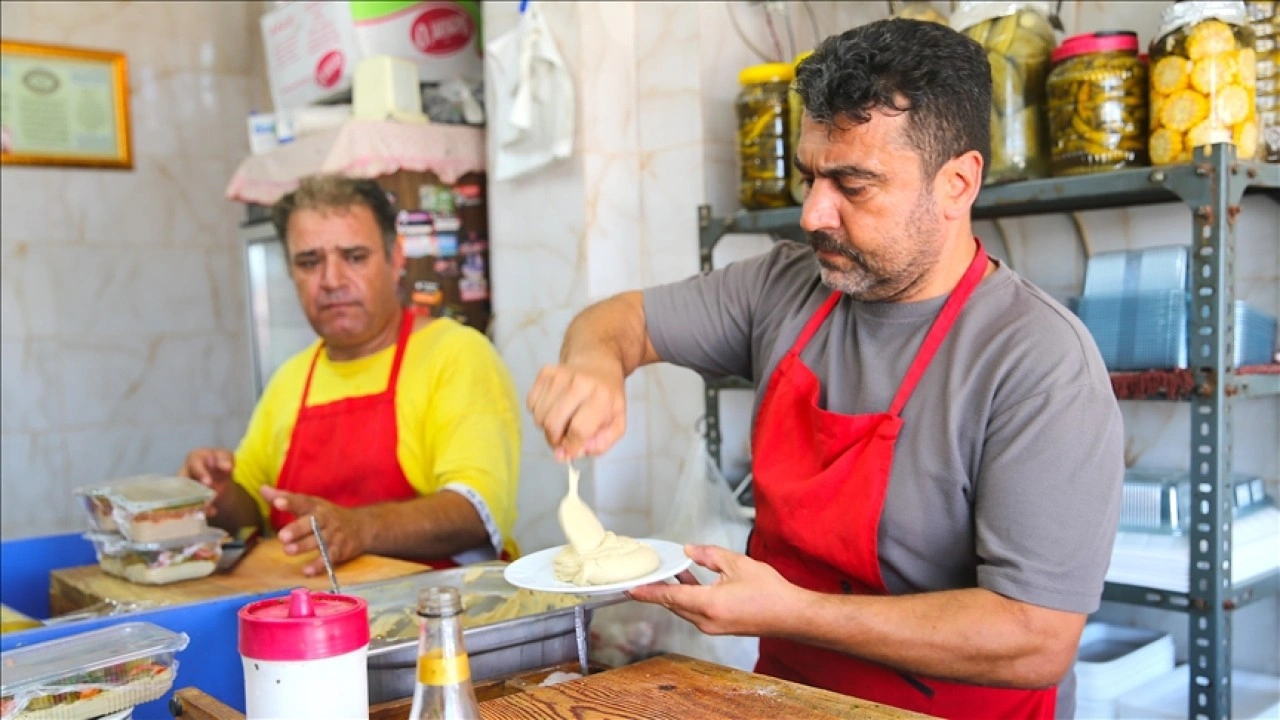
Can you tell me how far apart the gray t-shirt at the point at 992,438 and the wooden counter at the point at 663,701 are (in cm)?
35

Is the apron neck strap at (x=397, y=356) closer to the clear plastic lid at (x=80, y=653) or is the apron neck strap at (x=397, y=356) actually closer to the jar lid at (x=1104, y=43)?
the clear plastic lid at (x=80, y=653)

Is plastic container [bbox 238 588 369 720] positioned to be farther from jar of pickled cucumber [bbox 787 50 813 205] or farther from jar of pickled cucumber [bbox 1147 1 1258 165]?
jar of pickled cucumber [bbox 787 50 813 205]

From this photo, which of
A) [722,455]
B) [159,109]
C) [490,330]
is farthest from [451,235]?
[159,109]

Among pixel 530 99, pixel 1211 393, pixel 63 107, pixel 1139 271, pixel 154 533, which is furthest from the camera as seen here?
pixel 63 107

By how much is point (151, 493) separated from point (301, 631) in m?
1.35

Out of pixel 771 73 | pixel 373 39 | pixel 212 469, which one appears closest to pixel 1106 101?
pixel 771 73

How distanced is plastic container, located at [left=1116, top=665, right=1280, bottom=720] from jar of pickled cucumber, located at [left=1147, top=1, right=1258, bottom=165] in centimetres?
101

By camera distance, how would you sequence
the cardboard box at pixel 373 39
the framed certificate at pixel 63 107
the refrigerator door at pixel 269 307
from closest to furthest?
the cardboard box at pixel 373 39 < the refrigerator door at pixel 269 307 < the framed certificate at pixel 63 107

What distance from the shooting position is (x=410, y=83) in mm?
3533

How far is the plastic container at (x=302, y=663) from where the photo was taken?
959 mm

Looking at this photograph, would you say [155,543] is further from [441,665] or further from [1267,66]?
[1267,66]

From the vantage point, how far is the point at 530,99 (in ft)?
10.5

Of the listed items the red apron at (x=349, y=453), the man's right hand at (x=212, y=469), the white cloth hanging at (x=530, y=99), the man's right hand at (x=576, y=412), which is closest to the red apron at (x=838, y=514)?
the man's right hand at (x=576, y=412)

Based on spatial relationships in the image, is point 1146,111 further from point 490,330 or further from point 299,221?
point 490,330
